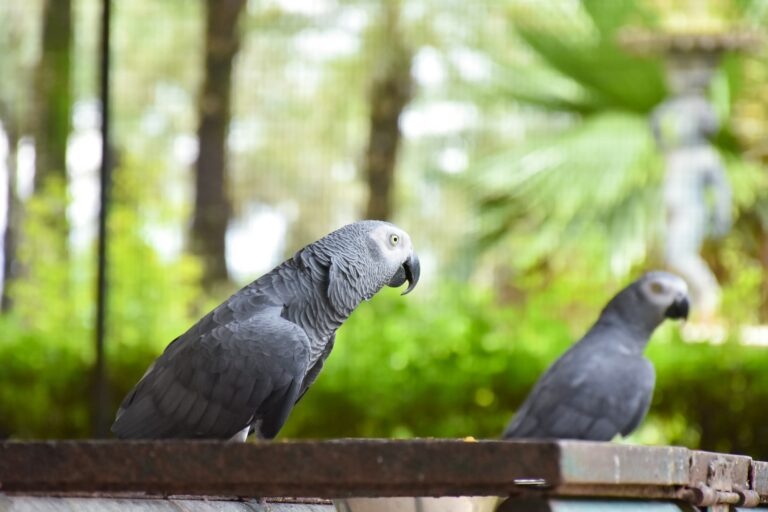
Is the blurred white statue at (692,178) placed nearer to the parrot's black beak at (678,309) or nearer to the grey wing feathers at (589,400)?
the parrot's black beak at (678,309)

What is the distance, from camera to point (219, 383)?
1512 millimetres

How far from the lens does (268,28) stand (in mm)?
4719

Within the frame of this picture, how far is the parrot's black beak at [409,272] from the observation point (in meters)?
1.94

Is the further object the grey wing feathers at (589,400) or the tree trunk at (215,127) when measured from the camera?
the tree trunk at (215,127)

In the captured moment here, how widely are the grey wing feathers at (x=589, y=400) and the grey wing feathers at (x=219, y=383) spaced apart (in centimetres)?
126

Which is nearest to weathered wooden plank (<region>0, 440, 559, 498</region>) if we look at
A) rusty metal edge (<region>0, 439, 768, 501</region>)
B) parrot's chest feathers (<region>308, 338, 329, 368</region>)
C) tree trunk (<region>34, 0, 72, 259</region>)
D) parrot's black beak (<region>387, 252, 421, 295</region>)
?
rusty metal edge (<region>0, 439, 768, 501</region>)

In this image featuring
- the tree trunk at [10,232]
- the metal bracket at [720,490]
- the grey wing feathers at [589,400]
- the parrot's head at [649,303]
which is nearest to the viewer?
the metal bracket at [720,490]

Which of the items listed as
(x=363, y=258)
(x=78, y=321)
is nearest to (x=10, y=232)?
(x=78, y=321)

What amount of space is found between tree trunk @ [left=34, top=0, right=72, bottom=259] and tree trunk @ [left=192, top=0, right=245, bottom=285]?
0.56m

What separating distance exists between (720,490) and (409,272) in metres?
1.01

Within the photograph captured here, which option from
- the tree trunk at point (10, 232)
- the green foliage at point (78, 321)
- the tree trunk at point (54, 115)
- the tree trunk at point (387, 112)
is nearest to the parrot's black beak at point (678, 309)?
the tree trunk at point (387, 112)

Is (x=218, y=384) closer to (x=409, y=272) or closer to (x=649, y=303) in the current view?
(x=409, y=272)

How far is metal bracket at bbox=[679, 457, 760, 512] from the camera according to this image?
0.93m

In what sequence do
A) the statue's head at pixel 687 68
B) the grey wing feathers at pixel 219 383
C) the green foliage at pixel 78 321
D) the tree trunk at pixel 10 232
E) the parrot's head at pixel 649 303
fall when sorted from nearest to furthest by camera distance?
the grey wing feathers at pixel 219 383 < the parrot's head at pixel 649 303 < the green foliage at pixel 78 321 < the statue's head at pixel 687 68 < the tree trunk at pixel 10 232
